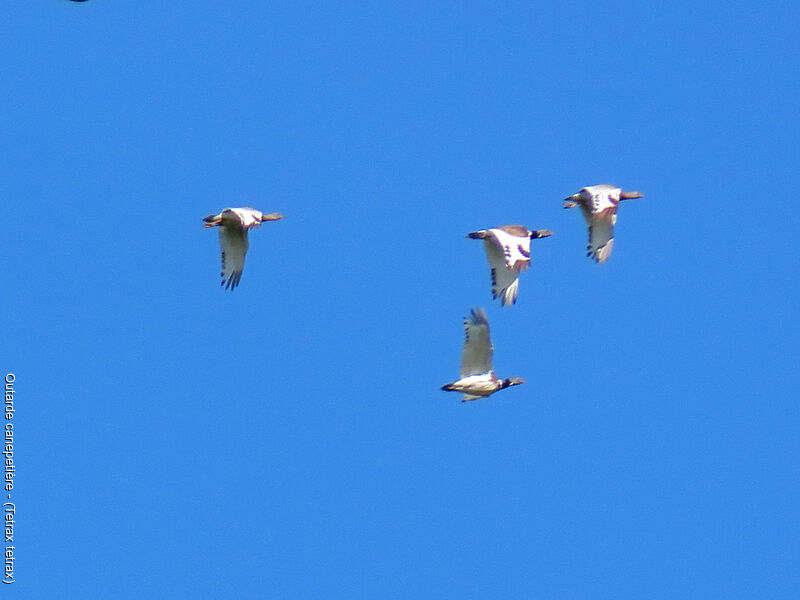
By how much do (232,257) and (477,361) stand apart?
6105mm

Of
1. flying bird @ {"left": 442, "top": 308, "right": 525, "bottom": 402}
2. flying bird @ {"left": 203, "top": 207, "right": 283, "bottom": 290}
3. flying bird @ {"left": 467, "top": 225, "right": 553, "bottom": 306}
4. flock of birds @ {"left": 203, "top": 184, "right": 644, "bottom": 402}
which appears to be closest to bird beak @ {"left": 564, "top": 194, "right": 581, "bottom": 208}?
flock of birds @ {"left": 203, "top": 184, "right": 644, "bottom": 402}

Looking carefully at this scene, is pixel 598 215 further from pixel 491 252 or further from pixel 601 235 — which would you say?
pixel 491 252

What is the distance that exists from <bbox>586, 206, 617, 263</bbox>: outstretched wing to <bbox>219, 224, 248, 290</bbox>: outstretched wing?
777 cm

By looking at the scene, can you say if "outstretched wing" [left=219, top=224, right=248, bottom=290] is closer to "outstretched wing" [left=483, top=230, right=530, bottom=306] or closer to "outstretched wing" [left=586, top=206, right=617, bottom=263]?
"outstretched wing" [left=483, top=230, right=530, bottom=306]

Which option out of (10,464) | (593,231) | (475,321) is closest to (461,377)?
(475,321)

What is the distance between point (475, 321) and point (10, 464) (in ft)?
35.9

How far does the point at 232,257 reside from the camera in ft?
128

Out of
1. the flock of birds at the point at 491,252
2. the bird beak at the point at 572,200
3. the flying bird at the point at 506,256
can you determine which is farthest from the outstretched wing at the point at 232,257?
the bird beak at the point at 572,200

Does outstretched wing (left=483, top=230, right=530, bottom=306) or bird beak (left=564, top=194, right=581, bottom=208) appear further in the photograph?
bird beak (left=564, top=194, right=581, bottom=208)

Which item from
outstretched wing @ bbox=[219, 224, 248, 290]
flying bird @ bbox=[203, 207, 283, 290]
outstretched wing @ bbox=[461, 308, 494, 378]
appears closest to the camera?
outstretched wing @ bbox=[461, 308, 494, 378]

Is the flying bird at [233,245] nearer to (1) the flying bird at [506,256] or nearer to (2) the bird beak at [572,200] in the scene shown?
(1) the flying bird at [506,256]

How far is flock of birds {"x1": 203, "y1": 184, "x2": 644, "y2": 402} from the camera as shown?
37219 mm

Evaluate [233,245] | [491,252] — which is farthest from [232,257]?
[491,252]

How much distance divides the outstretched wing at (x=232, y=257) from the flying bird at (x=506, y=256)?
17.5 feet
